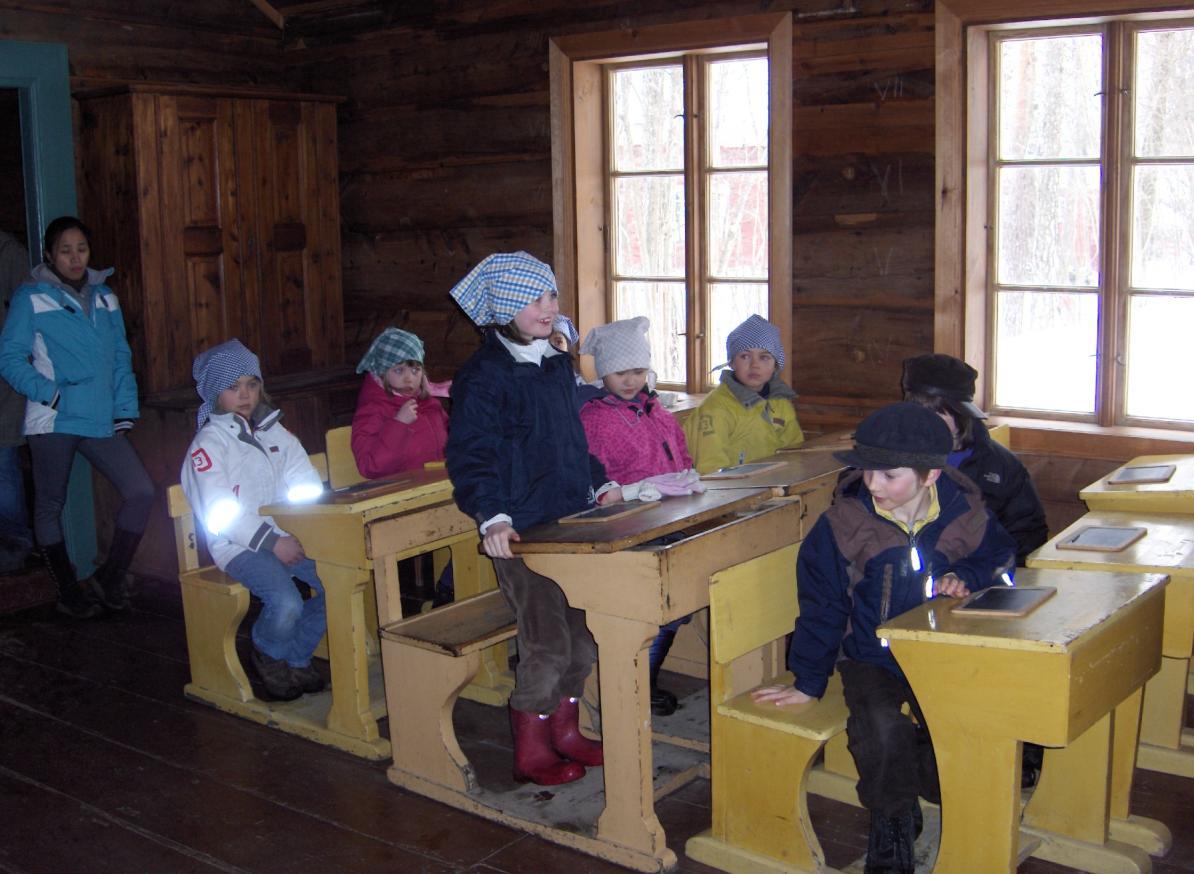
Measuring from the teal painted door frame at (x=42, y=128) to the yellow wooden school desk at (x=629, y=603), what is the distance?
3272mm

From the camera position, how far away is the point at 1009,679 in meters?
2.69

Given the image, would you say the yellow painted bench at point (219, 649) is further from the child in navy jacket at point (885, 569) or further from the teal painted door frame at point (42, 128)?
the teal painted door frame at point (42, 128)

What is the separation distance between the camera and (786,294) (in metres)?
5.14

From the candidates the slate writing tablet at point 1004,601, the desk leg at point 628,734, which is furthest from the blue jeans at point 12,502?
the slate writing tablet at point 1004,601

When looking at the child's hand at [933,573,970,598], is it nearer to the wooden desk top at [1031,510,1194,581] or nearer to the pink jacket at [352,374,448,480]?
the wooden desk top at [1031,510,1194,581]

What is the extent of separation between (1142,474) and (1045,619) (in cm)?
140

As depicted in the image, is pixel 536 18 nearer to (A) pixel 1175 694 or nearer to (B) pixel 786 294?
(B) pixel 786 294

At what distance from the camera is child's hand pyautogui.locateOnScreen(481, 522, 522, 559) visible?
3.26 metres

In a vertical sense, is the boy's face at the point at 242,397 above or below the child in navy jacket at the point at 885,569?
above

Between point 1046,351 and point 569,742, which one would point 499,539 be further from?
point 1046,351

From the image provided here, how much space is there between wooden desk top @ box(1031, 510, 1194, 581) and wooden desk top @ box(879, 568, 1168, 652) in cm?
15

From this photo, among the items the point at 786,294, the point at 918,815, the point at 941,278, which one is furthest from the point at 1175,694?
the point at 786,294

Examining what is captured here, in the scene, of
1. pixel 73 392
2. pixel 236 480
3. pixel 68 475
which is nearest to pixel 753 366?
pixel 236 480

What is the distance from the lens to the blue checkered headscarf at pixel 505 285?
11.2 ft
